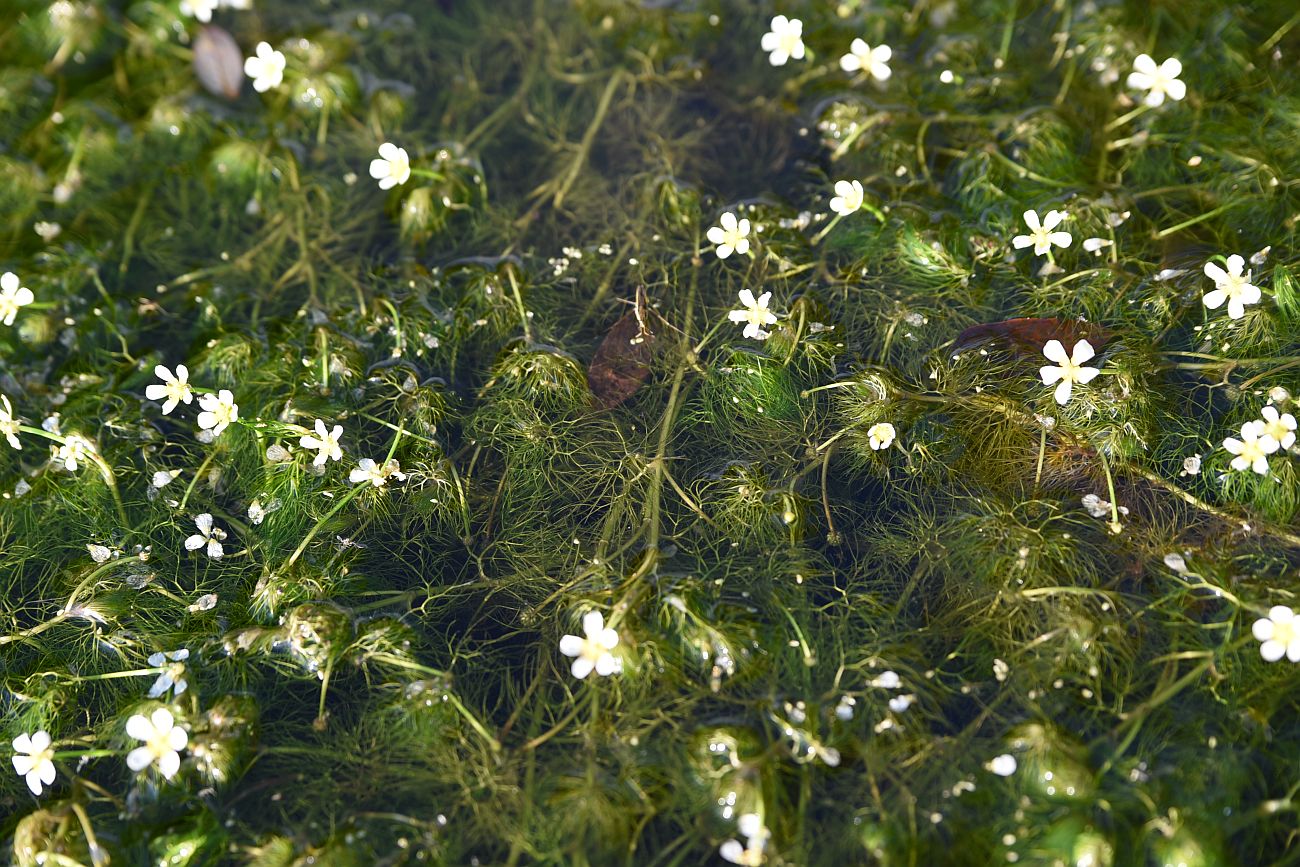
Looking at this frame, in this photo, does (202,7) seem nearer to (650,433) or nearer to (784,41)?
→ (784,41)

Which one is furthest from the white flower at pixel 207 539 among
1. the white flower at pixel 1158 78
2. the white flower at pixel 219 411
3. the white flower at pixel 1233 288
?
the white flower at pixel 1158 78

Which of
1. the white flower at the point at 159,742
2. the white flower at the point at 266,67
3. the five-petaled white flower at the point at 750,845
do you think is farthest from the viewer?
the white flower at the point at 266,67

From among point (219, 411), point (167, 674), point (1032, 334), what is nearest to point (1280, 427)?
point (1032, 334)

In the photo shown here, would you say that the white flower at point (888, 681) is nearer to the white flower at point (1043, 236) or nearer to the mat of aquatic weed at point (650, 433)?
the mat of aquatic weed at point (650, 433)

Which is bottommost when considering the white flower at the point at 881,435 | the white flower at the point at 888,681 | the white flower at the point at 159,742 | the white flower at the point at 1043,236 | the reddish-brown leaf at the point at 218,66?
the white flower at the point at 888,681

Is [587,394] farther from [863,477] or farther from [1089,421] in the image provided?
[1089,421]

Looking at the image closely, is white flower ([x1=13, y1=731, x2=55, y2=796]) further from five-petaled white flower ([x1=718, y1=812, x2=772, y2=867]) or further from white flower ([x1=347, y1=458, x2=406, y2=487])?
five-petaled white flower ([x1=718, y1=812, x2=772, y2=867])

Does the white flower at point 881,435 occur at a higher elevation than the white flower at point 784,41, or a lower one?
lower

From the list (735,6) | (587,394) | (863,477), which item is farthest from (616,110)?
(863,477)

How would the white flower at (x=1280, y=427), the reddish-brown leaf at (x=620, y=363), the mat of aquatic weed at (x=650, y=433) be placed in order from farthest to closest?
the reddish-brown leaf at (x=620, y=363) < the white flower at (x=1280, y=427) < the mat of aquatic weed at (x=650, y=433)
